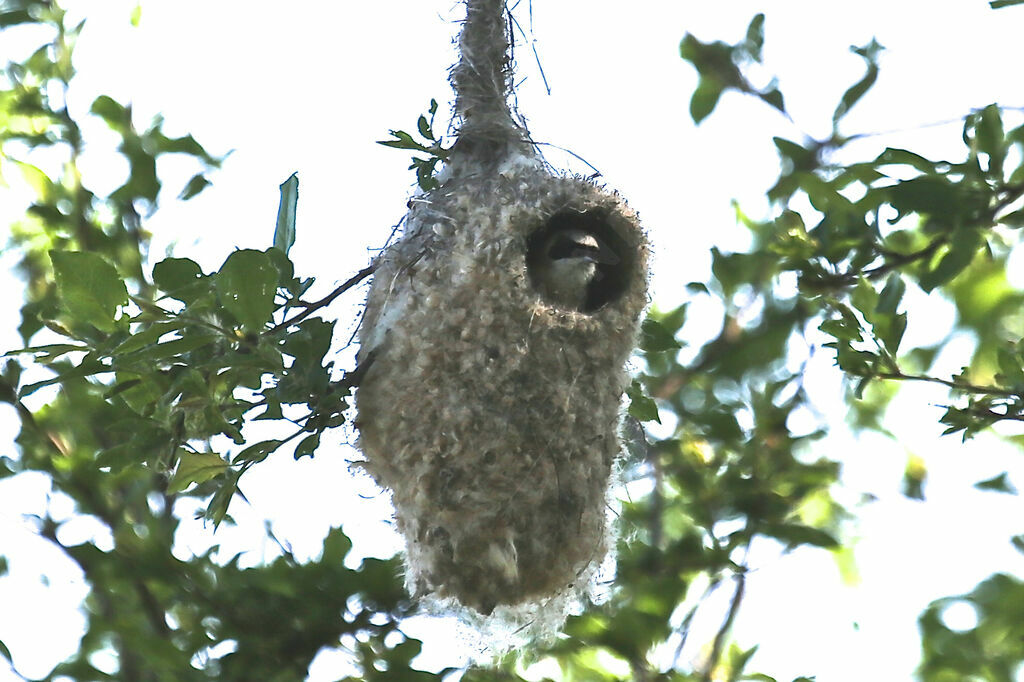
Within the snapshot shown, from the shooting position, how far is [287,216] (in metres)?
1.74

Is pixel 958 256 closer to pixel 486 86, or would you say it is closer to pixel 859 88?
pixel 859 88

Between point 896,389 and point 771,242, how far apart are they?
808 mm

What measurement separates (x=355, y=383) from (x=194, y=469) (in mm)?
283

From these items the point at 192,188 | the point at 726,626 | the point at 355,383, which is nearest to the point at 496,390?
the point at 355,383

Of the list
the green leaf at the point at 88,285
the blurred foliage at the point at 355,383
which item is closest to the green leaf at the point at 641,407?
the blurred foliage at the point at 355,383

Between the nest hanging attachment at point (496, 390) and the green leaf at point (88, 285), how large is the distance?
440 millimetres

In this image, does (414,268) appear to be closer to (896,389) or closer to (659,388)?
(659,388)

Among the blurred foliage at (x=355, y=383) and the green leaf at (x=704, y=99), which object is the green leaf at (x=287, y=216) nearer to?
the blurred foliage at (x=355, y=383)

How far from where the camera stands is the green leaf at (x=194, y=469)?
170 centimetres

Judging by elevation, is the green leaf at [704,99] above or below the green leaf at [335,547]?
above

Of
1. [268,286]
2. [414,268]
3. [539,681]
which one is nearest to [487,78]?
[414,268]

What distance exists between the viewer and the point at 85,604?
2428 millimetres

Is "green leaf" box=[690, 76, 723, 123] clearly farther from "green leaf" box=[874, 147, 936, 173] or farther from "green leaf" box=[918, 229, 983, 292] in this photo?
"green leaf" box=[918, 229, 983, 292]

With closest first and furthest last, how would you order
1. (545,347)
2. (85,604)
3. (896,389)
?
(545,347), (85,604), (896,389)
